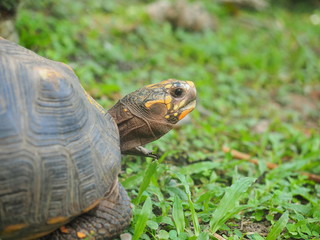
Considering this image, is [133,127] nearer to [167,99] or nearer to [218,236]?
[167,99]

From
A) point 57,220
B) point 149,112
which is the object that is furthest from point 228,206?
point 57,220

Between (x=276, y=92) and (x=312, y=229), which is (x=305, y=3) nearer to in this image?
(x=276, y=92)

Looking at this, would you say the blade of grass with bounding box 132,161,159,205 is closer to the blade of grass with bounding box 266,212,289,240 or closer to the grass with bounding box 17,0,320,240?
the grass with bounding box 17,0,320,240

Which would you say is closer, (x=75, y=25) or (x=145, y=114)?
(x=145, y=114)

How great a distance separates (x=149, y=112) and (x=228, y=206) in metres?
0.81

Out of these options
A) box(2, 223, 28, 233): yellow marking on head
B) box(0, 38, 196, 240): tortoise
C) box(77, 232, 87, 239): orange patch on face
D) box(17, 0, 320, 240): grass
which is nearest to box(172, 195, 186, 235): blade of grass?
box(17, 0, 320, 240): grass

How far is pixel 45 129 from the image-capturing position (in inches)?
73.9

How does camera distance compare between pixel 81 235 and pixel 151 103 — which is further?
pixel 151 103

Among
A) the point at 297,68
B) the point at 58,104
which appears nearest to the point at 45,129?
the point at 58,104

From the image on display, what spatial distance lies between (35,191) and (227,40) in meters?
5.99

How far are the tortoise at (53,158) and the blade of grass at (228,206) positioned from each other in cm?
58

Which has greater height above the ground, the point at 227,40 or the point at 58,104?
the point at 58,104

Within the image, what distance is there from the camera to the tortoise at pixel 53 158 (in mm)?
1786

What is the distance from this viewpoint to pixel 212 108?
4.81 m
